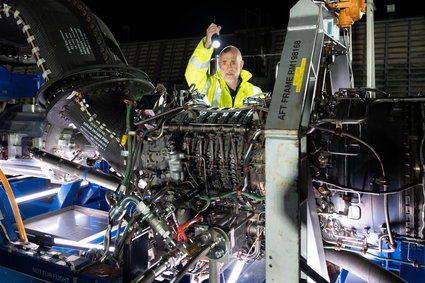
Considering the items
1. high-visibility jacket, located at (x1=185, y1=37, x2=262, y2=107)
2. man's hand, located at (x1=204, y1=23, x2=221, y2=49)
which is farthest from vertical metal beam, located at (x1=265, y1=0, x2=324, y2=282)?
high-visibility jacket, located at (x1=185, y1=37, x2=262, y2=107)

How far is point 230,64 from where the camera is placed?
13.3 ft

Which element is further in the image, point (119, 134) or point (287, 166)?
point (119, 134)

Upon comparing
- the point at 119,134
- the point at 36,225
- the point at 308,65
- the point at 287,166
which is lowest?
the point at 36,225

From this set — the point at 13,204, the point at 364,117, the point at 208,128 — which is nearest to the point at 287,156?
the point at 364,117

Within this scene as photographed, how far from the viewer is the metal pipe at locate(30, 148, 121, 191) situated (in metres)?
3.10

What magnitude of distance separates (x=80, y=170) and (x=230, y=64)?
6.20 feet

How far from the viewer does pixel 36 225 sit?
4598 mm

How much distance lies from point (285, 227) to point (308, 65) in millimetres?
818

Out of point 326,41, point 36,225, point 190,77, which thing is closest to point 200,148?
point 326,41

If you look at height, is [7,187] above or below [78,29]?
below

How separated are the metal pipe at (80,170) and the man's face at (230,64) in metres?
1.72

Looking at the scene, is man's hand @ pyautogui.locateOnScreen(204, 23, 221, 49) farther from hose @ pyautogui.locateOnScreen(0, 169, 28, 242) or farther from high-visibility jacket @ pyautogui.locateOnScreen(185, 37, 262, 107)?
hose @ pyautogui.locateOnScreen(0, 169, 28, 242)

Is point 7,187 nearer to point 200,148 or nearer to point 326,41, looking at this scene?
point 200,148

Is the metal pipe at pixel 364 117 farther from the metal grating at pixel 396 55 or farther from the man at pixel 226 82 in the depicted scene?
the metal grating at pixel 396 55
